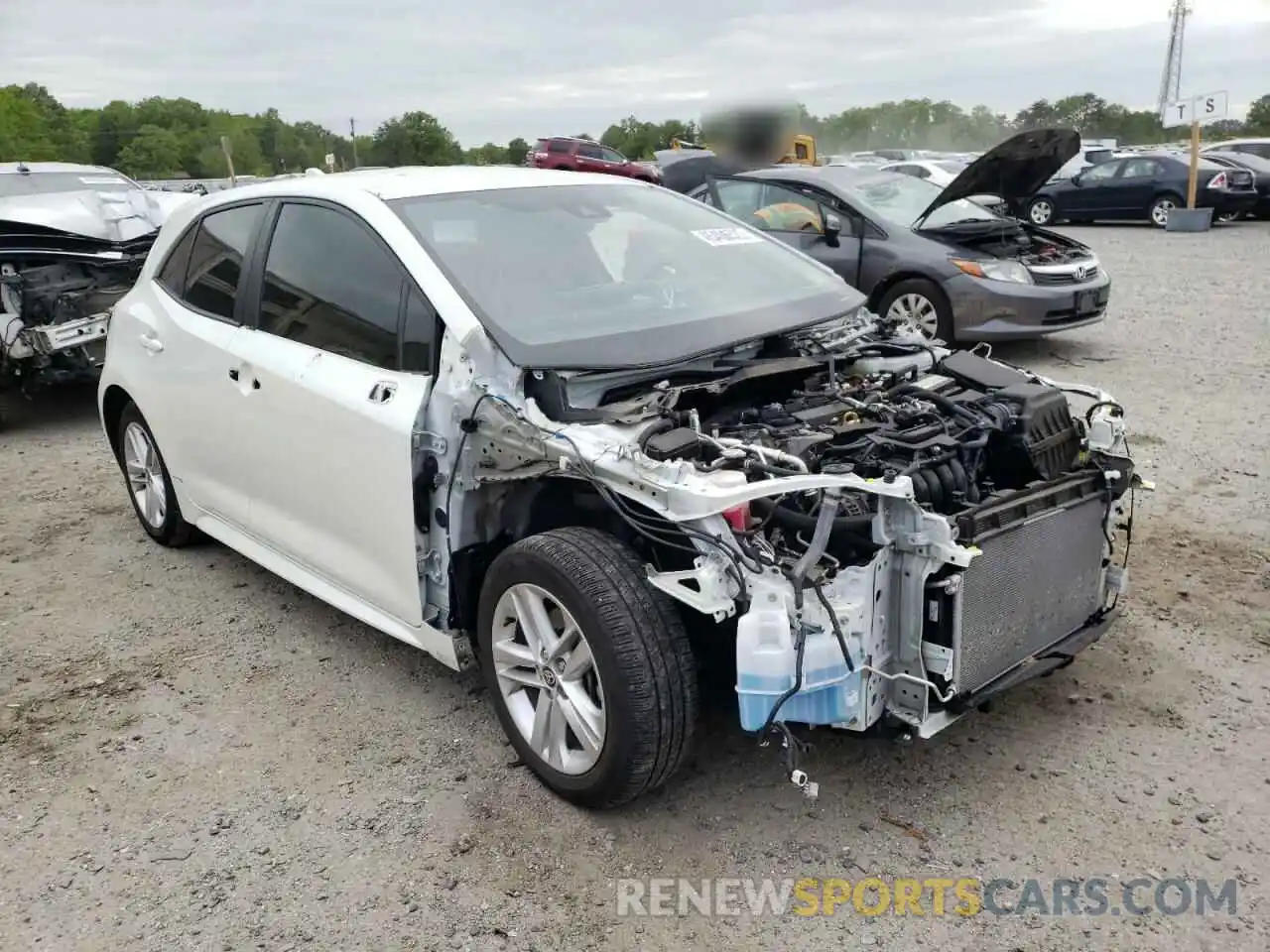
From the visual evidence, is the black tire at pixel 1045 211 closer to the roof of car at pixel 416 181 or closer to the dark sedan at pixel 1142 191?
the dark sedan at pixel 1142 191

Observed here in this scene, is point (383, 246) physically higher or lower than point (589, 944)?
higher

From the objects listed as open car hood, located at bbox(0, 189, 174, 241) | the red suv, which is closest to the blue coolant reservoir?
open car hood, located at bbox(0, 189, 174, 241)

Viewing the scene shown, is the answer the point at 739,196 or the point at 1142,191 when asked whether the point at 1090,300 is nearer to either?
the point at 739,196

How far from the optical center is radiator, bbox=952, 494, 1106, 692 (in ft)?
9.09

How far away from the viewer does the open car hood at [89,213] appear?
7.91 meters

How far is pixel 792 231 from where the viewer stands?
29.1 feet

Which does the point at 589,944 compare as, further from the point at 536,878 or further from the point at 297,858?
the point at 297,858

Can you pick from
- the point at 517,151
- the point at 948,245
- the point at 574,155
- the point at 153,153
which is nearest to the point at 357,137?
the point at 948,245

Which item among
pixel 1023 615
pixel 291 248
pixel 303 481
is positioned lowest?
pixel 1023 615

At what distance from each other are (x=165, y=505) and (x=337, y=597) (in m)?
1.70

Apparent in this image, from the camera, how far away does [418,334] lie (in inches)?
131

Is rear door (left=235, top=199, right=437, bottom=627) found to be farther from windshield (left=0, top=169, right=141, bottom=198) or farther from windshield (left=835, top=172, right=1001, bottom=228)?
windshield (left=0, top=169, right=141, bottom=198)

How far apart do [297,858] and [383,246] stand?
1.93 metres

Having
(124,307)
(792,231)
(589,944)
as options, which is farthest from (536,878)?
(792,231)
